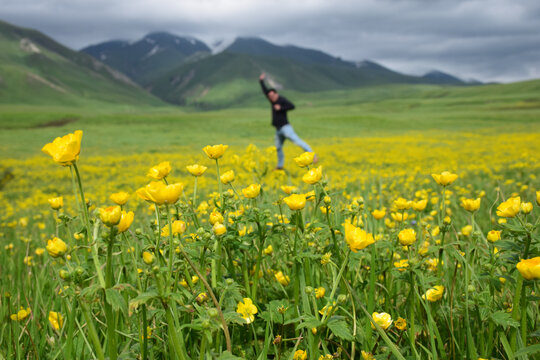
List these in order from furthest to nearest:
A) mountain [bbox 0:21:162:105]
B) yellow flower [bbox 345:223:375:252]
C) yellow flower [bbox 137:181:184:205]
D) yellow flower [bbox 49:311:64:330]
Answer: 1. mountain [bbox 0:21:162:105]
2. yellow flower [bbox 49:311:64:330]
3. yellow flower [bbox 345:223:375:252]
4. yellow flower [bbox 137:181:184:205]

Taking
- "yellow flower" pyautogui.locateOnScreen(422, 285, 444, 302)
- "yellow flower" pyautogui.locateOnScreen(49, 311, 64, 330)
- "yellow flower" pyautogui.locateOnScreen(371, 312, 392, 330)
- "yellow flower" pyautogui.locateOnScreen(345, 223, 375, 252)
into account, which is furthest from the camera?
"yellow flower" pyautogui.locateOnScreen(49, 311, 64, 330)

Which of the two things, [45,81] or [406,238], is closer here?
[406,238]

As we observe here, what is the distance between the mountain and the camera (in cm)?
12950

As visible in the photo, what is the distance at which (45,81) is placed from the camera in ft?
484

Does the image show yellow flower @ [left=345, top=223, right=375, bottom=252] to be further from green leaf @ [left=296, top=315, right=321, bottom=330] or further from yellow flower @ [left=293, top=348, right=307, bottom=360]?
yellow flower @ [left=293, top=348, right=307, bottom=360]

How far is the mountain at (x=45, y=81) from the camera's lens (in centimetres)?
12950

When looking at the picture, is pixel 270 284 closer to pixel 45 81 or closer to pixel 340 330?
pixel 340 330

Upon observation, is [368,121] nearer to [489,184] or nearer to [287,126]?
[287,126]

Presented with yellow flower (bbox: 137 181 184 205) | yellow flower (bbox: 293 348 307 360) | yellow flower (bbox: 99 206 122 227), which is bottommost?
yellow flower (bbox: 293 348 307 360)

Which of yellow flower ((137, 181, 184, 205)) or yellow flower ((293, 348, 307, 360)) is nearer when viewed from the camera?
yellow flower ((137, 181, 184, 205))

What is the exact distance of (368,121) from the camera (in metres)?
39.1

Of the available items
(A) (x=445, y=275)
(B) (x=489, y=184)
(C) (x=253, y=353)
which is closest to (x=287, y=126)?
(B) (x=489, y=184)

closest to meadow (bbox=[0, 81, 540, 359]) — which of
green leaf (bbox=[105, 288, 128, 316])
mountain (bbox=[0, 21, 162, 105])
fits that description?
green leaf (bbox=[105, 288, 128, 316])

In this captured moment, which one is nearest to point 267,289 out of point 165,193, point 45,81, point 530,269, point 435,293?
point 435,293
